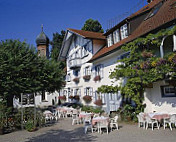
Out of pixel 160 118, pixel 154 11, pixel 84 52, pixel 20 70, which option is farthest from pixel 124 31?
pixel 20 70

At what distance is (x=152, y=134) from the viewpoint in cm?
851

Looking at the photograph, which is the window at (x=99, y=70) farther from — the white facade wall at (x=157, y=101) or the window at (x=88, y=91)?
the white facade wall at (x=157, y=101)

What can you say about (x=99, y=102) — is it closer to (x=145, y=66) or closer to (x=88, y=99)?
(x=88, y=99)

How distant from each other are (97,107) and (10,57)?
33.7 feet

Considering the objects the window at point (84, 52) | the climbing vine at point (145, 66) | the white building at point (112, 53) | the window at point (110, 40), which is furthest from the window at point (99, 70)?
the climbing vine at point (145, 66)

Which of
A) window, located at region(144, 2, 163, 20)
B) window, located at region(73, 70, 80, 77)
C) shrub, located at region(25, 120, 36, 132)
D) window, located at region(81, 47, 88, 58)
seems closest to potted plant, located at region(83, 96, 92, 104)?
window, located at region(73, 70, 80, 77)

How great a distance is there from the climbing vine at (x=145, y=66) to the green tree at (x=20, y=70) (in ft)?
17.6

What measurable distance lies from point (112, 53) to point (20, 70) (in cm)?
767

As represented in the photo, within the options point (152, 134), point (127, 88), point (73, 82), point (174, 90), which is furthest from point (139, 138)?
point (73, 82)

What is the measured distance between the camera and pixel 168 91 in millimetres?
11023

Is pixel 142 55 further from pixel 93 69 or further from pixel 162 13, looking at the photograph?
pixel 93 69

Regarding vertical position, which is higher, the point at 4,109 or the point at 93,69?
the point at 93,69

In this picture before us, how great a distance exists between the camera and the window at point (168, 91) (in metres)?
10.7

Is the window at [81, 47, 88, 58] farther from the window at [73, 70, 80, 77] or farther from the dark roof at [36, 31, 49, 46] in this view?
the dark roof at [36, 31, 49, 46]
